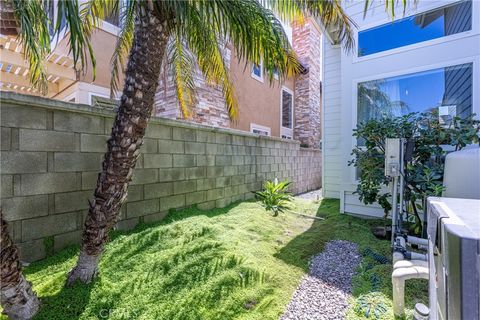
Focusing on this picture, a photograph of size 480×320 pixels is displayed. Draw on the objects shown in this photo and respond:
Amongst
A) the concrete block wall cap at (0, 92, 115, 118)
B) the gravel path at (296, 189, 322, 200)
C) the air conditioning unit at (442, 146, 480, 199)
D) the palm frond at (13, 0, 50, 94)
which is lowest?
the gravel path at (296, 189, 322, 200)

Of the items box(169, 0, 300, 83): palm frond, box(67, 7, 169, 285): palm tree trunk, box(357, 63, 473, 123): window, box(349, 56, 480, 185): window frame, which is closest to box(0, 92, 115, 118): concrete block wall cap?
box(67, 7, 169, 285): palm tree trunk

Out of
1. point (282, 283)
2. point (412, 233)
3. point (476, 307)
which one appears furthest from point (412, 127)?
point (476, 307)

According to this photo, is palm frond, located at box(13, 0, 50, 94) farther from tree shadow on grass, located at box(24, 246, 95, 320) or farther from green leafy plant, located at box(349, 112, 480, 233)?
green leafy plant, located at box(349, 112, 480, 233)

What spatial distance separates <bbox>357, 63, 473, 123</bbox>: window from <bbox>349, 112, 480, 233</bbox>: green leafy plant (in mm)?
417

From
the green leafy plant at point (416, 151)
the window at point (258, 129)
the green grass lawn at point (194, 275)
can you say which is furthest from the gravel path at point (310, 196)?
the green grass lawn at point (194, 275)

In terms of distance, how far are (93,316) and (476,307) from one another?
2876 mm

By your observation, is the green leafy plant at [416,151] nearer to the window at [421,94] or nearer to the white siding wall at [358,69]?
the window at [421,94]

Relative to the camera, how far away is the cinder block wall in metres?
3.04

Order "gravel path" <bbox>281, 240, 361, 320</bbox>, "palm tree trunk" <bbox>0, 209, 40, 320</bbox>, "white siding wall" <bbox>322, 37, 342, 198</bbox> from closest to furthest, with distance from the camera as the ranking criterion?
"palm tree trunk" <bbox>0, 209, 40, 320</bbox> < "gravel path" <bbox>281, 240, 361, 320</bbox> < "white siding wall" <bbox>322, 37, 342, 198</bbox>

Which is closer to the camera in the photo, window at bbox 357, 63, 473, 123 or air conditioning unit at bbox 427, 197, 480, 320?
air conditioning unit at bbox 427, 197, 480, 320

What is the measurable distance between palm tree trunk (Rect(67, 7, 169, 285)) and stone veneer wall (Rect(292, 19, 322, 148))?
11.9 meters

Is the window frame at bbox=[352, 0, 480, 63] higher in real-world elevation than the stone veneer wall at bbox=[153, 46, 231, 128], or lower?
higher

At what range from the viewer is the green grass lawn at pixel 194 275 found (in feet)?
8.43

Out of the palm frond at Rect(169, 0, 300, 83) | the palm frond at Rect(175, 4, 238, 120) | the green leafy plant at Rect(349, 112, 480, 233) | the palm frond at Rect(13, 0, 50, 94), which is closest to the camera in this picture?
the palm frond at Rect(13, 0, 50, 94)
